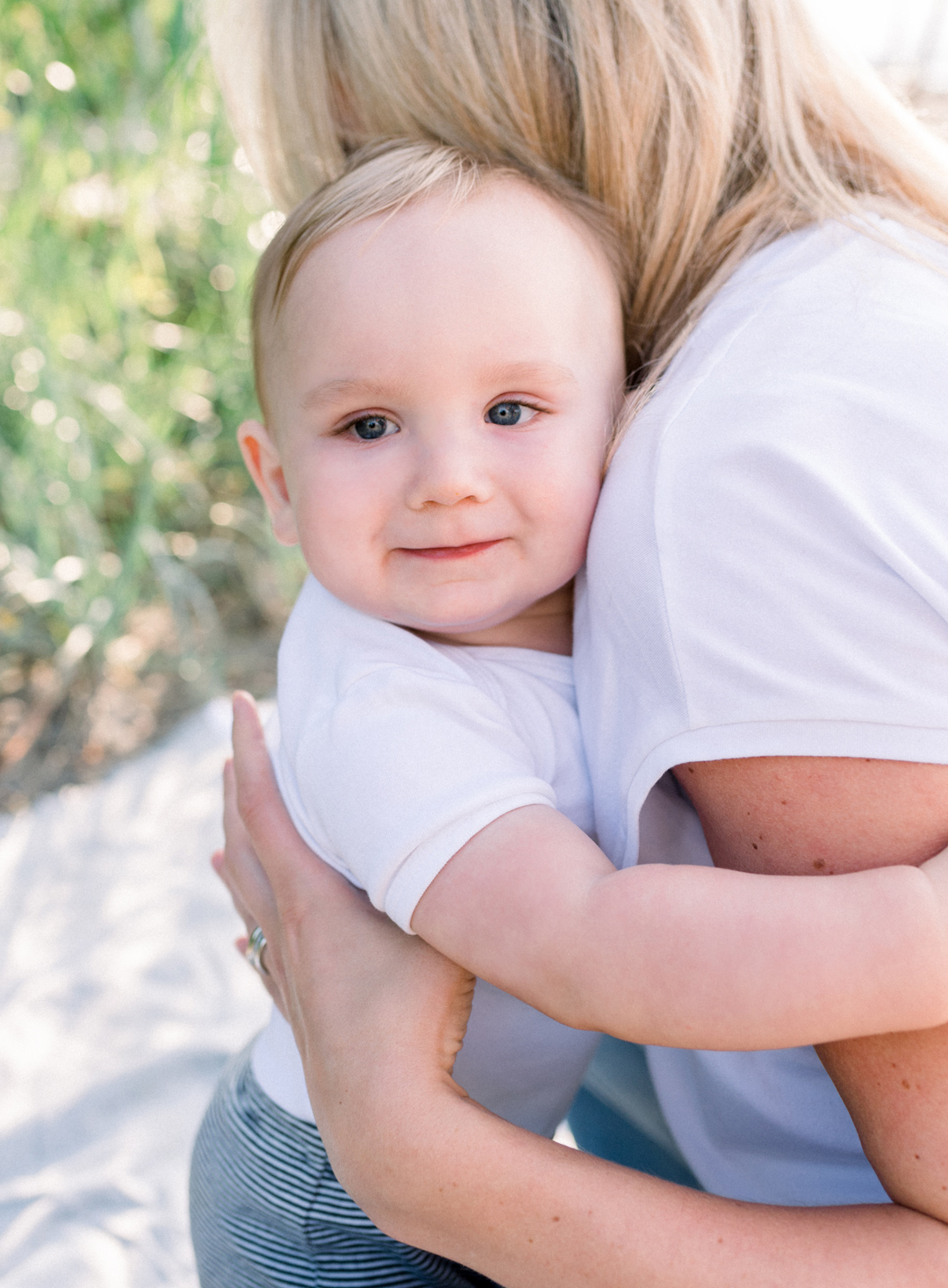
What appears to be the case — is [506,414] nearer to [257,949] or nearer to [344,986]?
[344,986]

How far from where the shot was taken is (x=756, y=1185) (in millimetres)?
1038

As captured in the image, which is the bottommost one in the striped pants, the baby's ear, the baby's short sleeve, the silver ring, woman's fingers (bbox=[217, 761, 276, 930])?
the striped pants

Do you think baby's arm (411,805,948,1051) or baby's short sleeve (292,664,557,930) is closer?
baby's arm (411,805,948,1051)

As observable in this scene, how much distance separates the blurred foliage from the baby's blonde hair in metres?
1.15

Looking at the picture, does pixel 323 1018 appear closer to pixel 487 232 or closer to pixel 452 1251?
pixel 452 1251

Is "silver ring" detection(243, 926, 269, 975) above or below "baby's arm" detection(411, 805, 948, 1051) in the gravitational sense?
below

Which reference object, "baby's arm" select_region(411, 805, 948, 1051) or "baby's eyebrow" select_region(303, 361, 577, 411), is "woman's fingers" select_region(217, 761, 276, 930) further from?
"baby's eyebrow" select_region(303, 361, 577, 411)

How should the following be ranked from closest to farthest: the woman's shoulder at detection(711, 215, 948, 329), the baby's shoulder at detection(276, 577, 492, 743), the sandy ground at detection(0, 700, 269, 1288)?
the woman's shoulder at detection(711, 215, 948, 329) < the baby's shoulder at detection(276, 577, 492, 743) < the sandy ground at detection(0, 700, 269, 1288)

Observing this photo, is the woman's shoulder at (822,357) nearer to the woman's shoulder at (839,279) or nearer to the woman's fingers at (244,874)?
the woman's shoulder at (839,279)

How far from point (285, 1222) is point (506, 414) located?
848 mm

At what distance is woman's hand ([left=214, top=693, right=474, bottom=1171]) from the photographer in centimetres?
88

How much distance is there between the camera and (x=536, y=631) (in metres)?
1.08

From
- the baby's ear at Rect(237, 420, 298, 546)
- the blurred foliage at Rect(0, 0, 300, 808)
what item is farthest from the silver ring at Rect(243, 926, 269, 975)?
the blurred foliage at Rect(0, 0, 300, 808)

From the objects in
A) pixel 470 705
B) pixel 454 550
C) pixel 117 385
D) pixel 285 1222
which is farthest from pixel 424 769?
pixel 117 385
